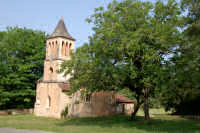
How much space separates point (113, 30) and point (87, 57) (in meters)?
3.61

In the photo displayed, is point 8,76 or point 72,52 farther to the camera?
point 8,76

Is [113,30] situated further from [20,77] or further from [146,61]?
[20,77]

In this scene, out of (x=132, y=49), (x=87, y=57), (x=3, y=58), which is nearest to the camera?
(x=132, y=49)

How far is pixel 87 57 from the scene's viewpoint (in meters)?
21.2

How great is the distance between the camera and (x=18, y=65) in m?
39.1

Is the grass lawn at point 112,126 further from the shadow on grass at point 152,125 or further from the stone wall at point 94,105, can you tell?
the stone wall at point 94,105

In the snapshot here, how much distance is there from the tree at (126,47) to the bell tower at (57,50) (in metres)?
13.6

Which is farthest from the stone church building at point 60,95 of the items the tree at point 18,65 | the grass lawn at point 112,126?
the grass lawn at point 112,126

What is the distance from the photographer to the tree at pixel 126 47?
1869cm

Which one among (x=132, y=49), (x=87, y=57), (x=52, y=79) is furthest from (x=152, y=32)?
(x=52, y=79)

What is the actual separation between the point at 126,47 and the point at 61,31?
824 inches

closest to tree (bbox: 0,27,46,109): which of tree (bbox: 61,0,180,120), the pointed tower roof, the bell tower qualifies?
the bell tower

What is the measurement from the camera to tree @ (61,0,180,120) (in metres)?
18.7

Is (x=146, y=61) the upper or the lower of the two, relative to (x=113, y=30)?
lower
